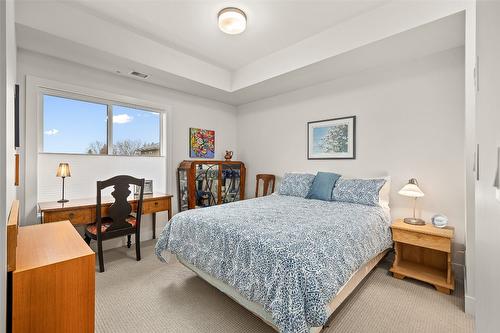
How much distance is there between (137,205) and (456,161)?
12.0 ft

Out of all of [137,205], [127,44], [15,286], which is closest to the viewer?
[15,286]

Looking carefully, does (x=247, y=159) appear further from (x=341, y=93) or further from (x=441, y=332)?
(x=441, y=332)

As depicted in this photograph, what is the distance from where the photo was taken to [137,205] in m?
2.96

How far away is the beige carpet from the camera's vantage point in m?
1.72

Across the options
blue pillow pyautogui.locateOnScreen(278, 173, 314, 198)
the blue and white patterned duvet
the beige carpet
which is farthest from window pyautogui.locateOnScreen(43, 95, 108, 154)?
blue pillow pyautogui.locateOnScreen(278, 173, 314, 198)

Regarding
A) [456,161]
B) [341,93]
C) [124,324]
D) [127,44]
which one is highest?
[127,44]

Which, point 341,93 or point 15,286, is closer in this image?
point 15,286

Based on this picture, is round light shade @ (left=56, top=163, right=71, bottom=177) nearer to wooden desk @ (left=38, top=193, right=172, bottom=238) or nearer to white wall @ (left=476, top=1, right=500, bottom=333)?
wooden desk @ (left=38, top=193, right=172, bottom=238)

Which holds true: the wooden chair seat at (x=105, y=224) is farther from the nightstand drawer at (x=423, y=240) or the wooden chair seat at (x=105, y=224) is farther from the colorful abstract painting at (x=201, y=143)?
the nightstand drawer at (x=423, y=240)

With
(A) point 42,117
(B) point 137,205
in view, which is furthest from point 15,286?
(A) point 42,117

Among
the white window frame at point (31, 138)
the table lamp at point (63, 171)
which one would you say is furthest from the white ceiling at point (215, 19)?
the table lamp at point (63, 171)

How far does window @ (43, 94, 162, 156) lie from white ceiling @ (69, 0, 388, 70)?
1.19 meters

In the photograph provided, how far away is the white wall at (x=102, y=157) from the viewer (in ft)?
8.68

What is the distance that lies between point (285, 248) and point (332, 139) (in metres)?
2.36
